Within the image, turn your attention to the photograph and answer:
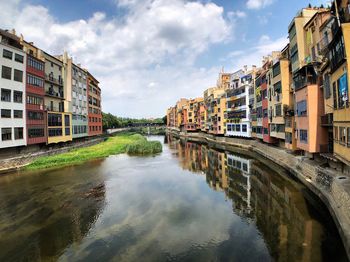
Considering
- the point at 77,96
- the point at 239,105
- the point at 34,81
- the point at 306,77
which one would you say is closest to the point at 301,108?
the point at 306,77

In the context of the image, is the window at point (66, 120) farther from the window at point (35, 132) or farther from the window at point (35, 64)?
the window at point (35, 64)

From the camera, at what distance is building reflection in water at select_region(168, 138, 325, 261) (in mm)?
15325

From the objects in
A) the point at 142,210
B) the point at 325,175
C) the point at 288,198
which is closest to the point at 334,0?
the point at 325,175

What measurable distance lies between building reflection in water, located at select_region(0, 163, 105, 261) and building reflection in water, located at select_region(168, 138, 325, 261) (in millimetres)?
13461

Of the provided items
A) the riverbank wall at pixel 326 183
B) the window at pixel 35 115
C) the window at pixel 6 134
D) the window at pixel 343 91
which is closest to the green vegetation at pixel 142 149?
the window at pixel 35 115

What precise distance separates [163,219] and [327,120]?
1991cm

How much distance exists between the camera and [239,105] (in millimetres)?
68188

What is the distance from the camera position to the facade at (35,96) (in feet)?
142

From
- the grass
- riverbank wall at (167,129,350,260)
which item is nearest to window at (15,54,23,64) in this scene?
the grass

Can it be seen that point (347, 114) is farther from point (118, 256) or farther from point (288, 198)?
point (118, 256)

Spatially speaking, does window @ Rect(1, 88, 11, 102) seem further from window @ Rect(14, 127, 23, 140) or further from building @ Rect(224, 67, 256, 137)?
building @ Rect(224, 67, 256, 137)

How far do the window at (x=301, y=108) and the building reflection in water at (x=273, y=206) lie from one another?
8271 millimetres

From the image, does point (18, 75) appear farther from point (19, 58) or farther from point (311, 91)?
point (311, 91)

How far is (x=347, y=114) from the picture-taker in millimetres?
18766
